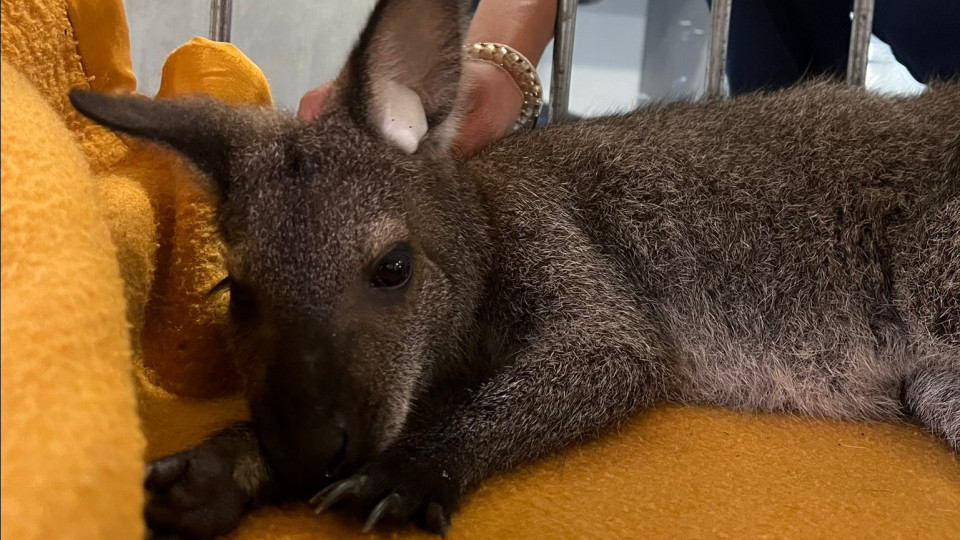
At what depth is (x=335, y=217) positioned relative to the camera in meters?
1.34

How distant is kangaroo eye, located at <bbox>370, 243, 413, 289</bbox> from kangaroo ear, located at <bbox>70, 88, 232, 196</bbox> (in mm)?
343

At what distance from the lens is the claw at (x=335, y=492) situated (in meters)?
1.17

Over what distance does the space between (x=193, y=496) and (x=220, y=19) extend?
1980mm

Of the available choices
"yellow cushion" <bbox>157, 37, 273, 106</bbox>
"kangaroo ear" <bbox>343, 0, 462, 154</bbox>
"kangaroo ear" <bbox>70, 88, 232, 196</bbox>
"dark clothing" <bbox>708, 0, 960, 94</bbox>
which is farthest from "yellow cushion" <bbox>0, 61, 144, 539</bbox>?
"dark clothing" <bbox>708, 0, 960, 94</bbox>

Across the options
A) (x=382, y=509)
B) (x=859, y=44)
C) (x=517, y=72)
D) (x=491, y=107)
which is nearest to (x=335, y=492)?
(x=382, y=509)

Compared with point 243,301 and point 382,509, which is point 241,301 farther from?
point 382,509

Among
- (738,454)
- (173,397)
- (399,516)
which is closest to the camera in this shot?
(399,516)

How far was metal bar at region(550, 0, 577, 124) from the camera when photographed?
8.98 ft

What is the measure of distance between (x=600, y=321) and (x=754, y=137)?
67 centimetres

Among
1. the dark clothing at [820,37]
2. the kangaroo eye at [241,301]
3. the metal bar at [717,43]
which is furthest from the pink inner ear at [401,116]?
the dark clothing at [820,37]

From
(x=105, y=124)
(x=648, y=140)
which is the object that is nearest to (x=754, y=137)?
(x=648, y=140)

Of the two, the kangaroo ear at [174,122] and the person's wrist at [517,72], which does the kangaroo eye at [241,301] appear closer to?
the kangaroo ear at [174,122]

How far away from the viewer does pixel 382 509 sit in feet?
3.78

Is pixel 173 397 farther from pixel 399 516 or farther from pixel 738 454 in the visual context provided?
pixel 738 454
